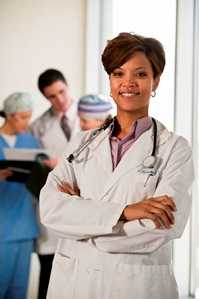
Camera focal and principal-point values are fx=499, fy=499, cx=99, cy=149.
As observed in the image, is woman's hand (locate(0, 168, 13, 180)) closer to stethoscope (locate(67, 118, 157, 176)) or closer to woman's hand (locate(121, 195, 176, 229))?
stethoscope (locate(67, 118, 157, 176))

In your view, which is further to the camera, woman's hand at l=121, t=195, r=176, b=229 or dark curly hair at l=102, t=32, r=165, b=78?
dark curly hair at l=102, t=32, r=165, b=78

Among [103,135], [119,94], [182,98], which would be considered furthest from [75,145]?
[182,98]

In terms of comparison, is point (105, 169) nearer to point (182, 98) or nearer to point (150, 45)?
point (150, 45)

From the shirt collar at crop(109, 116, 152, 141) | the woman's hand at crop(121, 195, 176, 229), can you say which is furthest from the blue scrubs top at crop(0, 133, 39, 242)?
the woman's hand at crop(121, 195, 176, 229)

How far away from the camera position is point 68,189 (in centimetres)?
161

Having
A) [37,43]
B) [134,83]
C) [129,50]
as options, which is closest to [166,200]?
[134,83]

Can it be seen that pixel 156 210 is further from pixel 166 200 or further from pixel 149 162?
pixel 149 162

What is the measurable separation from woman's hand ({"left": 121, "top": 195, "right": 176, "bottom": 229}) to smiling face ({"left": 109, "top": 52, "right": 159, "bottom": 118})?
0.32m

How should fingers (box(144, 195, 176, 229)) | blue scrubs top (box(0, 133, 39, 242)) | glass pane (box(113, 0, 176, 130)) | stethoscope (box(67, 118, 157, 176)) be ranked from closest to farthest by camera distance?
fingers (box(144, 195, 176, 229))
stethoscope (box(67, 118, 157, 176))
blue scrubs top (box(0, 133, 39, 242))
glass pane (box(113, 0, 176, 130))

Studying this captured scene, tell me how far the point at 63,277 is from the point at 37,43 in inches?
53.7

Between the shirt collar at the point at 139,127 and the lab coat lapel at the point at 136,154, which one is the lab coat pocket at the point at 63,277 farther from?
the shirt collar at the point at 139,127

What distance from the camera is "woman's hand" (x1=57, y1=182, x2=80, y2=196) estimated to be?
1604mm

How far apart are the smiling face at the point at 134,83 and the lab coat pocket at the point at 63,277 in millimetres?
515

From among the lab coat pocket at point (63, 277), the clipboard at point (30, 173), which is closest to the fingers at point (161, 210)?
the lab coat pocket at point (63, 277)
